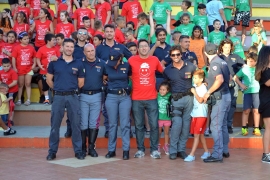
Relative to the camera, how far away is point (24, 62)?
1274cm

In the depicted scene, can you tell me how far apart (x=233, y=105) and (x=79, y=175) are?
4021 millimetres

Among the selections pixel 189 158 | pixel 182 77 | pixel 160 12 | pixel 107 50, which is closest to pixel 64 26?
pixel 160 12

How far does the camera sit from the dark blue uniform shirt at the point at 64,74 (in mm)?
9727

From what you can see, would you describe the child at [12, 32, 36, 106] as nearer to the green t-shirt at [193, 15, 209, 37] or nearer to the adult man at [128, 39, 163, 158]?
the adult man at [128, 39, 163, 158]

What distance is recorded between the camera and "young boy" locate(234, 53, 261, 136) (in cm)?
1125

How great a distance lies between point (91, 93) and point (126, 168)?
1.56m

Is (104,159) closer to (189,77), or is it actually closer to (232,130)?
(189,77)

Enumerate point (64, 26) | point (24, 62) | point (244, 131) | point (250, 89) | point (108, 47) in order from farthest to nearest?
1. point (64, 26)
2. point (24, 62)
3. point (250, 89)
4. point (244, 131)
5. point (108, 47)

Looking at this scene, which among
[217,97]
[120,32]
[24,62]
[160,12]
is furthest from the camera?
[160,12]

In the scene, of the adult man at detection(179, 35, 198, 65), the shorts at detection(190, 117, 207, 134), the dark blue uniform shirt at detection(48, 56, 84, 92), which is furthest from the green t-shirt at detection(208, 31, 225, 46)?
the dark blue uniform shirt at detection(48, 56, 84, 92)

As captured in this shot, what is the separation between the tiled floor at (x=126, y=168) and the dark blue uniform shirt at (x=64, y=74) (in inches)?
50.4

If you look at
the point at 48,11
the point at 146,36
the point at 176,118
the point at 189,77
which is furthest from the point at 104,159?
the point at 48,11

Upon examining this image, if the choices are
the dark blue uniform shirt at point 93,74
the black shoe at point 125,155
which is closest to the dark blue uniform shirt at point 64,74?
the dark blue uniform shirt at point 93,74

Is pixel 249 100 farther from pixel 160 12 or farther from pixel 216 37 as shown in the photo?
pixel 160 12
